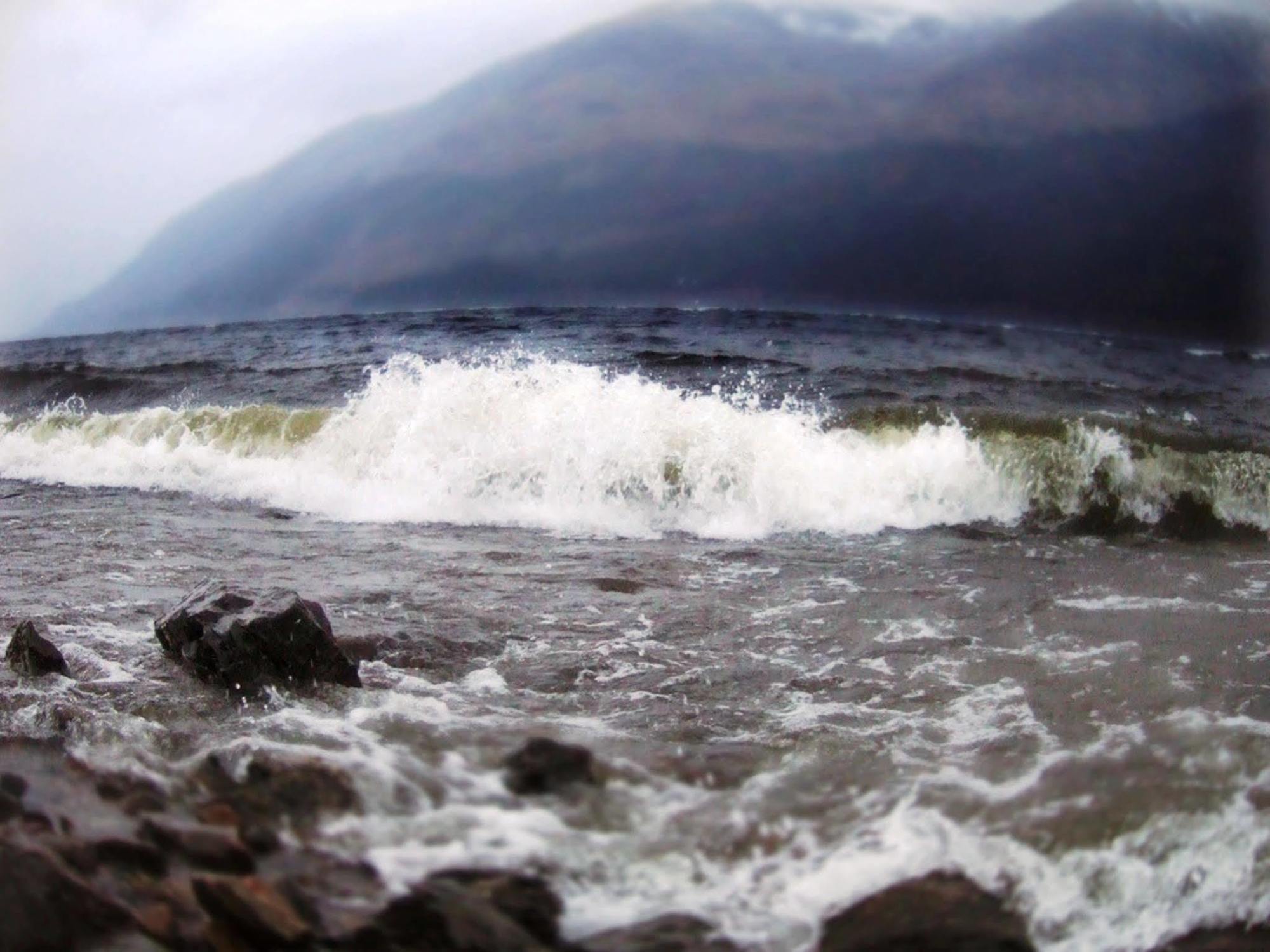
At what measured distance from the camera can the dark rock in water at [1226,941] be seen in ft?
3.93

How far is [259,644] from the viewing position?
1926 mm

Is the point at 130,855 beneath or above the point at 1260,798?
above

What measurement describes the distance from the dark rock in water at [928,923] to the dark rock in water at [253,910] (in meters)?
0.61

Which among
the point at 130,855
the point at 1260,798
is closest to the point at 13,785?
the point at 130,855

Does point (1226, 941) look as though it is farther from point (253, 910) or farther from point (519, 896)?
point (253, 910)

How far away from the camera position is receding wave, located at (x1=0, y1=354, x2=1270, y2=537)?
3.90 metres

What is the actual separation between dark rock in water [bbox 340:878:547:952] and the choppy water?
75mm

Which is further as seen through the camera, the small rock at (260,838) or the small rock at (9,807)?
the small rock at (9,807)

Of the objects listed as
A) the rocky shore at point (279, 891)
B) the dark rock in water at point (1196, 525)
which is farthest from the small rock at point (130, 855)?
the dark rock in water at point (1196, 525)

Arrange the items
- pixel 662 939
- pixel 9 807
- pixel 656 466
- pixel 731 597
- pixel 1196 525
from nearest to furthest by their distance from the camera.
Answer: pixel 662 939, pixel 9 807, pixel 731 597, pixel 1196 525, pixel 656 466

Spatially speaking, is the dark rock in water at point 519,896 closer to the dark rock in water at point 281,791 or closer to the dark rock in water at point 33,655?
the dark rock in water at point 281,791

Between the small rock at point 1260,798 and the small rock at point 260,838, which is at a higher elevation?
the small rock at point 260,838

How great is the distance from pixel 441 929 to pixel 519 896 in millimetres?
105

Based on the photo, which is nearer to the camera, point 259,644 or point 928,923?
point 928,923
